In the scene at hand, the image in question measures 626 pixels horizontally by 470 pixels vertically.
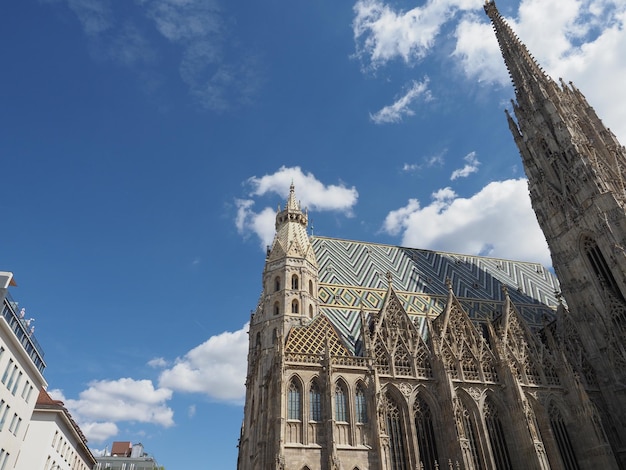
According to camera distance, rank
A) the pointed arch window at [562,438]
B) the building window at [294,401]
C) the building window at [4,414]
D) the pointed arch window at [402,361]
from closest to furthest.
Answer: the building window at [4,414], the building window at [294,401], the pointed arch window at [562,438], the pointed arch window at [402,361]

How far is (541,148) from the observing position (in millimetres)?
41625

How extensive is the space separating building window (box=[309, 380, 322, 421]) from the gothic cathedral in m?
0.07

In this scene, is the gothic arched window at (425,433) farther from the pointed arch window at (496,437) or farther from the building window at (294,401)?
the building window at (294,401)

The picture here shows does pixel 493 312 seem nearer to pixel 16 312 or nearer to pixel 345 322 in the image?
pixel 345 322

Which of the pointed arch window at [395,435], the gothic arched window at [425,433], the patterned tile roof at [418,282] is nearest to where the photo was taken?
the pointed arch window at [395,435]

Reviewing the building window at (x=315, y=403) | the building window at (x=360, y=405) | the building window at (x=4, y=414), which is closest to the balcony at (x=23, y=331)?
the building window at (x=4, y=414)

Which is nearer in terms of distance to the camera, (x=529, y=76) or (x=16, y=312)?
(x=16, y=312)

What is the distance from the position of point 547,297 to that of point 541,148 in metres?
13.4

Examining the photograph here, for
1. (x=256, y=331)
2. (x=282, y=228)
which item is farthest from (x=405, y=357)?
(x=282, y=228)

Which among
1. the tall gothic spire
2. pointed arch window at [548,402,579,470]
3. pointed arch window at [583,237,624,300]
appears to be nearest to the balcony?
pointed arch window at [548,402,579,470]

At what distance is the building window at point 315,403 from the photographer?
24625 millimetres

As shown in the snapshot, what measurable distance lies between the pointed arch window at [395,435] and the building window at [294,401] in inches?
198

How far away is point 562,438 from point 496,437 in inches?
180

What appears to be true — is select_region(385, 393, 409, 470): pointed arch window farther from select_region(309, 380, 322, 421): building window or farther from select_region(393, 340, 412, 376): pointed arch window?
select_region(309, 380, 322, 421): building window
